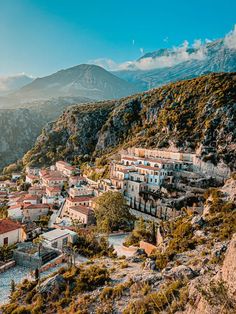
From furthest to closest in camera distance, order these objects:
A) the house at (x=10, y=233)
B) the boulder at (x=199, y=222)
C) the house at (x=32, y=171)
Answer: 1. the house at (x=32, y=171)
2. the house at (x=10, y=233)
3. the boulder at (x=199, y=222)

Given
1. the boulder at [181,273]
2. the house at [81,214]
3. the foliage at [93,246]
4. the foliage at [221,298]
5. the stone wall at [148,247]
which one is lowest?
the house at [81,214]

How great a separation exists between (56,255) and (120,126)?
2682 inches

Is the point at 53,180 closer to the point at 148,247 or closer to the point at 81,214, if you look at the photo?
the point at 81,214

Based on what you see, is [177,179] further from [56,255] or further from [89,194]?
[56,255]

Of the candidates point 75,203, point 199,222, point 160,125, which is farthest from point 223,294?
point 160,125

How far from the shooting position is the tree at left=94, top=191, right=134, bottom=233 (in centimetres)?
3528

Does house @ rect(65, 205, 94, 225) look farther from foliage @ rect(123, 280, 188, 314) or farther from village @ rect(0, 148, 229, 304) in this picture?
foliage @ rect(123, 280, 188, 314)

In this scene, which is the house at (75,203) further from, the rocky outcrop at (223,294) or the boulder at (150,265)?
the rocky outcrop at (223,294)

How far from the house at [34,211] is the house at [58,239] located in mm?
14706

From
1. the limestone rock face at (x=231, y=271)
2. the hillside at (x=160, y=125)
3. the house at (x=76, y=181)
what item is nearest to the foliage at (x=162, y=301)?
the limestone rock face at (x=231, y=271)

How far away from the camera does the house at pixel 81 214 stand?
3891cm

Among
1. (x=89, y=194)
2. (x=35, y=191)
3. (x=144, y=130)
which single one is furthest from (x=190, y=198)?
(x=144, y=130)

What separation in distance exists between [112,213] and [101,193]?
45.2ft

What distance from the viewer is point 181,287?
13.5m
